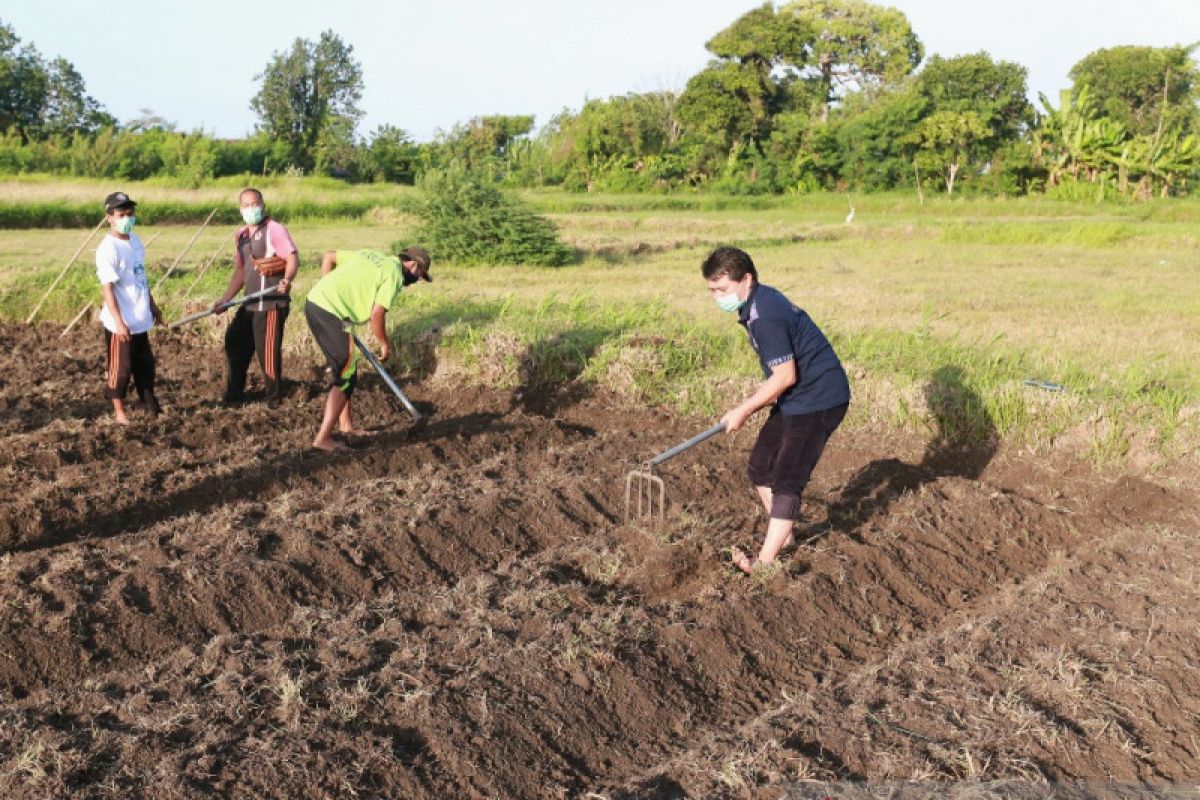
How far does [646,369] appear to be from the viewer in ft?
27.4

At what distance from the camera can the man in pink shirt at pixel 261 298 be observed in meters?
7.62

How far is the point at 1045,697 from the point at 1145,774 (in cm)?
44

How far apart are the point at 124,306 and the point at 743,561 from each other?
14.7 feet

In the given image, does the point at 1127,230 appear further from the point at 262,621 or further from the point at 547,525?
the point at 262,621

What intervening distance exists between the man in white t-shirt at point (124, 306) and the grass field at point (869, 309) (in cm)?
232

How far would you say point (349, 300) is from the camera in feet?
21.7

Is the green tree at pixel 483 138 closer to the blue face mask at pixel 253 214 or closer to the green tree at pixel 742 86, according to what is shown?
the green tree at pixel 742 86

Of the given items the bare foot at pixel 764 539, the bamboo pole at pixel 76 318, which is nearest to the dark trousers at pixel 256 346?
the bamboo pole at pixel 76 318

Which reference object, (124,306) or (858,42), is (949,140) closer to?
(858,42)

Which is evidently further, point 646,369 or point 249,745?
point 646,369

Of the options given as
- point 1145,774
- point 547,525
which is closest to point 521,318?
point 547,525

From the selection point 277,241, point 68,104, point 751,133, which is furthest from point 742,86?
point 277,241

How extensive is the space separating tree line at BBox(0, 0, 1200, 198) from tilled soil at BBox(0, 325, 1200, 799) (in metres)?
24.8

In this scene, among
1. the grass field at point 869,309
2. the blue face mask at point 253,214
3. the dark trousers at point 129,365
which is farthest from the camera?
the blue face mask at point 253,214
